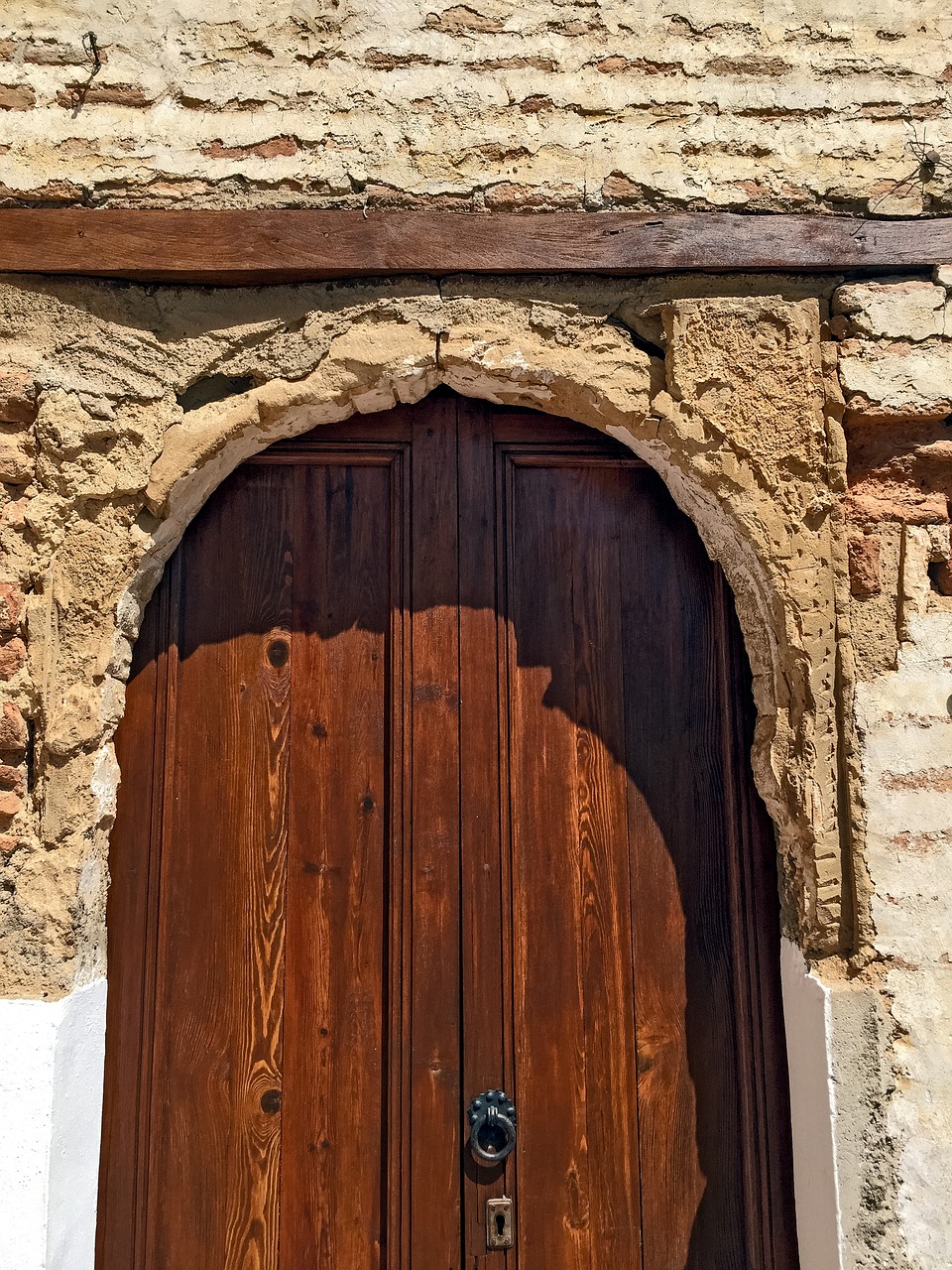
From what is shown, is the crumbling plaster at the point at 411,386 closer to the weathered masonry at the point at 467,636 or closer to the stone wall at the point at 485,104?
the weathered masonry at the point at 467,636

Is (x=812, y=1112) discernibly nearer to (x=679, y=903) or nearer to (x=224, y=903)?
(x=679, y=903)

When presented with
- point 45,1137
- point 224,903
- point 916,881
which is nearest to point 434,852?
point 224,903

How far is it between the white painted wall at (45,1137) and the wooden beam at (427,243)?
1494mm

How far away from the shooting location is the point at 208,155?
1934mm

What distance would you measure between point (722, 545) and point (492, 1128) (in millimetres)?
1359

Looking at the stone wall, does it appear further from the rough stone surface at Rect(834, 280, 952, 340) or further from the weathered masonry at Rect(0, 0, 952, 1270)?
the rough stone surface at Rect(834, 280, 952, 340)

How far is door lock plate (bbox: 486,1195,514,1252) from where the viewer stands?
1866mm

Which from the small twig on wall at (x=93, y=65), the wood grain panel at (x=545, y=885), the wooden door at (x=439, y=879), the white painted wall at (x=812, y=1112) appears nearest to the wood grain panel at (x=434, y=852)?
the wooden door at (x=439, y=879)

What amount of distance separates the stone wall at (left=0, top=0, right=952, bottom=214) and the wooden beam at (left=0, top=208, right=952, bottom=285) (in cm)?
5

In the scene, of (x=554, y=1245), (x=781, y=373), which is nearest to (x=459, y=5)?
(x=781, y=373)

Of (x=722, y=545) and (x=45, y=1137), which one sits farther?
(x=722, y=545)

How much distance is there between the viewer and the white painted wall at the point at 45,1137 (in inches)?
63.7

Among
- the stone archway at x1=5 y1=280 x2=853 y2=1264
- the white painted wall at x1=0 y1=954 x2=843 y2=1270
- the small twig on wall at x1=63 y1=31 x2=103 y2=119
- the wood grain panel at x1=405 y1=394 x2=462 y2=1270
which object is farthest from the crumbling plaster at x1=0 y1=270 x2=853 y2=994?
the small twig on wall at x1=63 y1=31 x2=103 y2=119

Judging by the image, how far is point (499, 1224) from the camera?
187 centimetres
